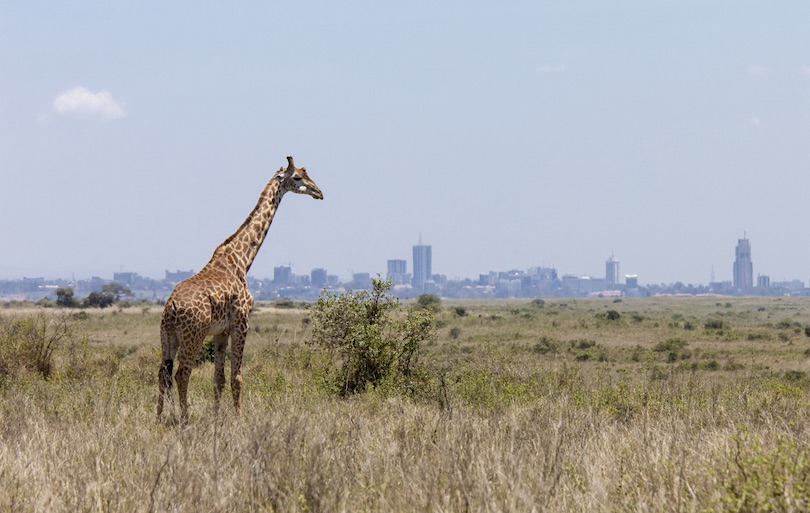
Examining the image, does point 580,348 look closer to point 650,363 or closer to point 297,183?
point 650,363

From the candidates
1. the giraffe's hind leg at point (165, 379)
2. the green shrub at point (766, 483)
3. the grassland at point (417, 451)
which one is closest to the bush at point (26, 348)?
the grassland at point (417, 451)

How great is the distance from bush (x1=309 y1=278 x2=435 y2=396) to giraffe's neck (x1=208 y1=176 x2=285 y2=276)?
2.95 m

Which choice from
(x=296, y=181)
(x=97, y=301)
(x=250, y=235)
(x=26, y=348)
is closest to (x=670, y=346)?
(x=26, y=348)

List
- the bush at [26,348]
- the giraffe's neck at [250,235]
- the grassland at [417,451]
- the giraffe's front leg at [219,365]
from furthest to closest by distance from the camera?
1. the bush at [26,348]
2. the giraffe's neck at [250,235]
3. the giraffe's front leg at [219,365]
4. the grassland at [417,451]

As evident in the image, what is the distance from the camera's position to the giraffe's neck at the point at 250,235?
39.9 ft

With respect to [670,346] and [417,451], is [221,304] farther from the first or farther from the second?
[670,346]

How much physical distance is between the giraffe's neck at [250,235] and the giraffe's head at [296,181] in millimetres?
97

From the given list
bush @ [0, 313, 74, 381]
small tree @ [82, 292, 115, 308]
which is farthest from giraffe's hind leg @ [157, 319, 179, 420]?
small tree @ [82, 292, 115, 308]

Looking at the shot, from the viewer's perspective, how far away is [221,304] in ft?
37.3

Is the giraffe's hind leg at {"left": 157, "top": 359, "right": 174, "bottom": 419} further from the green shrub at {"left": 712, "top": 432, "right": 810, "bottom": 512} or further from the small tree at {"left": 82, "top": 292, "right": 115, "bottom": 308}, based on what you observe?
the small tree at {"left": 82, "top": 292, "right": 115, "bottom": 308}

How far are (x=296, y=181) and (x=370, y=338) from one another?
318cm

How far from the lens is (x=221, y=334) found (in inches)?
470

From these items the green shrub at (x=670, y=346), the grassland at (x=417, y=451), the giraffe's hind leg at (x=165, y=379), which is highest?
the giraffe's hind leg at (x=165, y=379)

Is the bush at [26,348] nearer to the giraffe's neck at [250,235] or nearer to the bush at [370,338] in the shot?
the bush at [370,338]
